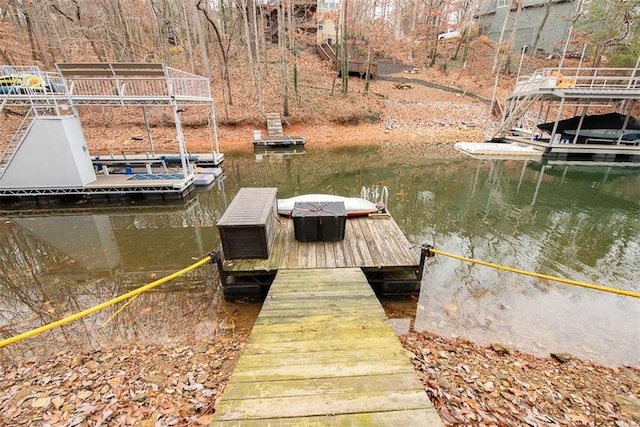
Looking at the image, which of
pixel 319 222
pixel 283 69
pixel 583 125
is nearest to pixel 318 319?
pixel 319 222

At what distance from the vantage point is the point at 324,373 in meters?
3.04

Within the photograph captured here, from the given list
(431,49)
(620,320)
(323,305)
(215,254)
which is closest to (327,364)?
(323,305)

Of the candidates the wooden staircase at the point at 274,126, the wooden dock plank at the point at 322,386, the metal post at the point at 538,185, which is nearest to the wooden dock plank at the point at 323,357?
the wooden dock plank at the point at 322,386

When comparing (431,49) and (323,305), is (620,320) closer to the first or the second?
(323,305)

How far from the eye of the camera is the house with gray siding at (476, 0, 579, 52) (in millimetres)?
29953

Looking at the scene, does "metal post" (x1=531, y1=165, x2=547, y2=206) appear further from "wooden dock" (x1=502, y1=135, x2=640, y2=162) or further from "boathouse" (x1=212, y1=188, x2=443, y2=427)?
"boathouse" (x1=212, y1=188, x2=443, y2=427)

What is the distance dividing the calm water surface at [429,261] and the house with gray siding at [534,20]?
25350 mm

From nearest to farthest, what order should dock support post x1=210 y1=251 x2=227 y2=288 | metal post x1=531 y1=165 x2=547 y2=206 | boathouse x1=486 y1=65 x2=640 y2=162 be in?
1. dock support post x1=210 y1=251 x2=227 y2=288
2. metal post x1=531 y1=165 x2=547 y2=206
3. boathouse x1=486 y1=65 x2=640 y2=162

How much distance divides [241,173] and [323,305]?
40.3 feet

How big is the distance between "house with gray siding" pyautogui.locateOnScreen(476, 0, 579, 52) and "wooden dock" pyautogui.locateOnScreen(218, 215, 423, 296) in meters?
33.7

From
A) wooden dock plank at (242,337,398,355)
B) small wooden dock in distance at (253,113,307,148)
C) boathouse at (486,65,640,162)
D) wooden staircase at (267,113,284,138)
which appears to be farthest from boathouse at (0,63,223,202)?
boathouse at (486,65,640,162)

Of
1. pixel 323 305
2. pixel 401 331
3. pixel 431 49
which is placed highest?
pixel 431 49

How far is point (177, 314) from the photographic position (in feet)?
18.9

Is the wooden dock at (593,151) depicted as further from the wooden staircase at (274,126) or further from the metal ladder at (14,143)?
the metal ladder at (14,143)
